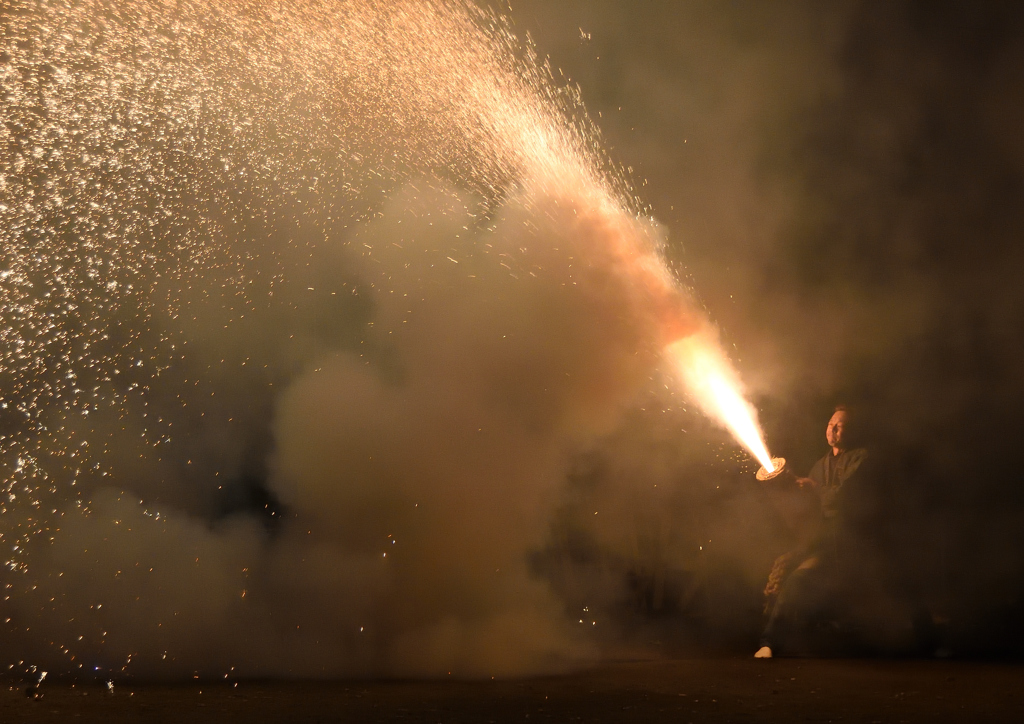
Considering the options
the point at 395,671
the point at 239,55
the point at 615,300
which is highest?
the point at 239,55

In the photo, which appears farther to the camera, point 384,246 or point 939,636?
point 384,246

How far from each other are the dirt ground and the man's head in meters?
1.28

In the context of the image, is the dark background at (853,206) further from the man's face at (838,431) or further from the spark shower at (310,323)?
the man's face at (838,431)

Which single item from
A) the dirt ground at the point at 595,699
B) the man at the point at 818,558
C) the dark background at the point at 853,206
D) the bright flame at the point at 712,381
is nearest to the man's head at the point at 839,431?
the man at the point at 818,558

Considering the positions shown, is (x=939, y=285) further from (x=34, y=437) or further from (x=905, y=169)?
(x=34, y=437)

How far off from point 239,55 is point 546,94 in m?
1.59

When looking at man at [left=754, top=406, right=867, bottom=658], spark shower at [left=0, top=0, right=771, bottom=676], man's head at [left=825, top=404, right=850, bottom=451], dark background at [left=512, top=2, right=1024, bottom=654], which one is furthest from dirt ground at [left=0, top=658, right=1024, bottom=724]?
dark background at [left=512, top=2, right=1024, bottom=654]

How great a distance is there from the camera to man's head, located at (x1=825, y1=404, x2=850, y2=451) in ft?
14.5

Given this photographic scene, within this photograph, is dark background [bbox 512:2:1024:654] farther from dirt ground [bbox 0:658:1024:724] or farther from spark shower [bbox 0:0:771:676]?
dirt ground [bbox 0:658:1024:724]

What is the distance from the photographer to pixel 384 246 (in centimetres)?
473

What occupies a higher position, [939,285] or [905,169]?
[905,169]

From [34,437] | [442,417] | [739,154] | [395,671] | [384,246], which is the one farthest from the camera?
[739,154]

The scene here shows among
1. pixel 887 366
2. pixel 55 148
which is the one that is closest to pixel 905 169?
pixel 887 366

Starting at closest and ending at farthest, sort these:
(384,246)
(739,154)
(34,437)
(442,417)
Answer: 1. (34,437)
2. (442,417)
3. (384,246)
4. (739,154)
